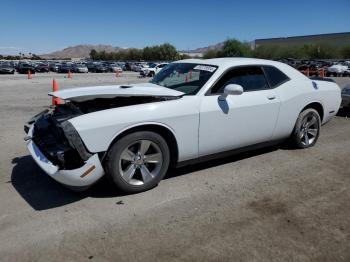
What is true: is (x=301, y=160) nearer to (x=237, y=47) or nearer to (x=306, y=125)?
(x=306, y=125)

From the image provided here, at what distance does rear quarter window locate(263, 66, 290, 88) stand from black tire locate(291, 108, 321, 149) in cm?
70

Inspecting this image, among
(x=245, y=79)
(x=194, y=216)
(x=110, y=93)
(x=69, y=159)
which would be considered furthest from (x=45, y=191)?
(x=245, y=79)

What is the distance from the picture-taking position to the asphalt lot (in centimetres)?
295

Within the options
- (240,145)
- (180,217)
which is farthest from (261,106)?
(180,217)

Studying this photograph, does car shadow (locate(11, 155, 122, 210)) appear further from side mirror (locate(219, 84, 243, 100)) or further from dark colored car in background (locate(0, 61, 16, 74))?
→ dark colored car in background (locate(0, 61, 16, 74))

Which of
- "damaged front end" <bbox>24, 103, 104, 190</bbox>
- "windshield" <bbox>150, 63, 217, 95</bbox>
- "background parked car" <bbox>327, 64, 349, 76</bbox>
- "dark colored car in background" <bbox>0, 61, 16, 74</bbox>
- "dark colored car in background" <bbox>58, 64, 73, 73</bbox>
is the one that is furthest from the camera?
"dark colored car in background" <bbox>58, 64, 73, 73</bbox>

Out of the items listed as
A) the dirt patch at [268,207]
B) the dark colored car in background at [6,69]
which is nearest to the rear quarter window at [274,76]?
the dirt patch at [268,207]

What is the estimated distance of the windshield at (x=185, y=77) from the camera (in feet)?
15.3

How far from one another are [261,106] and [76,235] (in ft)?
10.1

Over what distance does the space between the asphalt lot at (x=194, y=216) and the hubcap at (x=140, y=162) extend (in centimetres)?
22

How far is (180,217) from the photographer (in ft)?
11.6

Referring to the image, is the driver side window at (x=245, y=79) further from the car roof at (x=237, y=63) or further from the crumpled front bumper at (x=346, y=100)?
the crumpled front bumper at (x=346, y=100)

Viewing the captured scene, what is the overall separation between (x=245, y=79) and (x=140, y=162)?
6.79ft

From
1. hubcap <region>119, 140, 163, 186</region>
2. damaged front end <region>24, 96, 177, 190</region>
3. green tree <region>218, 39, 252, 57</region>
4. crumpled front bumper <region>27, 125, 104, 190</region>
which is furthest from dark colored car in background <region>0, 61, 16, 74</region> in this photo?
green tree <region>218, 39, 252, 57</region>
